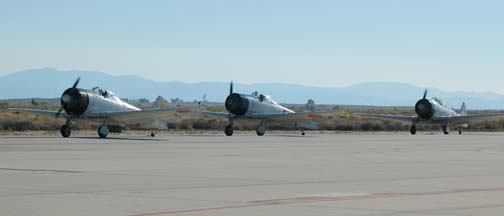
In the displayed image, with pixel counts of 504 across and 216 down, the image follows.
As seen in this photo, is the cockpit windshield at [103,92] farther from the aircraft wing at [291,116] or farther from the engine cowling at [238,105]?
the aircraft wing at [291,116]

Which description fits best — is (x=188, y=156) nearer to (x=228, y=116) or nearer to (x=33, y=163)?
(x=33, y=163)

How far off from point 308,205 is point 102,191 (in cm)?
366

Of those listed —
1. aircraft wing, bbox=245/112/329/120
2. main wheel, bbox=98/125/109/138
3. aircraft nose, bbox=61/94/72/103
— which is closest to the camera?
main wheel, bbox=98/125/109/138

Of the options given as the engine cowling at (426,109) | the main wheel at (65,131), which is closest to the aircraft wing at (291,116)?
the engine cowling at (426,109)

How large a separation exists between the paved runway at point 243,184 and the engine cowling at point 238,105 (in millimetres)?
28188

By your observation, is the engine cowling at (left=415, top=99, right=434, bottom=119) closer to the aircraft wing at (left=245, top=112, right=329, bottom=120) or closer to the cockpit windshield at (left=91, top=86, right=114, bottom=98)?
the aircraft wing at (left=245, top=112, right=329, bottom=120)

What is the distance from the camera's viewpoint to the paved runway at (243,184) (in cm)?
1383

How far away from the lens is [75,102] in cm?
4628

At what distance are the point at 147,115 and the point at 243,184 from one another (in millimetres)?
29065

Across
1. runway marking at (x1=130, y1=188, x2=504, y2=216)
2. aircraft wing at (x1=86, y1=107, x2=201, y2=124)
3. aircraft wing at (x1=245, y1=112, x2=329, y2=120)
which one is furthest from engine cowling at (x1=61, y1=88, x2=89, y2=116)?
runway marking at (x1=130, y1=188, x2=504, y2=216)

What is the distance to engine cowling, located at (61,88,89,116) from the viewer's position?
4622 centimetres

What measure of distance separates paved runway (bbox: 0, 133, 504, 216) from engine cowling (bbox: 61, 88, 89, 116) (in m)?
17.0

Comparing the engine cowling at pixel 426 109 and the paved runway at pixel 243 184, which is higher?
the engine cowling at pixel 426 109

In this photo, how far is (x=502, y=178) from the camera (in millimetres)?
20469
